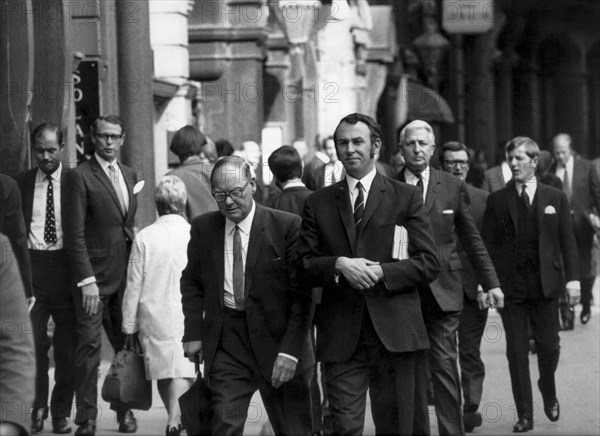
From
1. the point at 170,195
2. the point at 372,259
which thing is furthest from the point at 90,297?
the point at 372,259

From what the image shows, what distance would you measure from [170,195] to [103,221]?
2.99ft

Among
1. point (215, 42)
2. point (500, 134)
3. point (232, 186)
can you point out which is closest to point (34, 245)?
point (232, 186)

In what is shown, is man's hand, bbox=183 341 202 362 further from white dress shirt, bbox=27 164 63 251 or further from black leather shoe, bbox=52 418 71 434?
black leather shoe, bbox=52 418 71 434

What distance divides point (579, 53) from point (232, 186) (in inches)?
1840

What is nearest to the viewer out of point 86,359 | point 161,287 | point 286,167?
point 161,287

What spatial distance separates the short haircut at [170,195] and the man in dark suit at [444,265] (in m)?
1.30

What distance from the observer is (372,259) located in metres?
8.06

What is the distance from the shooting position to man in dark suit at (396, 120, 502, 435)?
31.9ft

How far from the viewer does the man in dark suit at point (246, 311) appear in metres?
8.14

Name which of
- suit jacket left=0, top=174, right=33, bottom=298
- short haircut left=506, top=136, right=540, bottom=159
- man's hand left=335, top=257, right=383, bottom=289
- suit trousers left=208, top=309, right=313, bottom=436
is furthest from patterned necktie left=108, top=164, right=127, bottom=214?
man's hand left=335, top=257, right=383, bottom=289

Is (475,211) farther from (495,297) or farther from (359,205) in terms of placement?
(359,205)

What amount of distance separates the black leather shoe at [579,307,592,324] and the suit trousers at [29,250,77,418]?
7206 mm

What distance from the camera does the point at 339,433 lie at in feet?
26.1

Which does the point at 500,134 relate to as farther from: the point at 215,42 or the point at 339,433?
the point at 339,433
